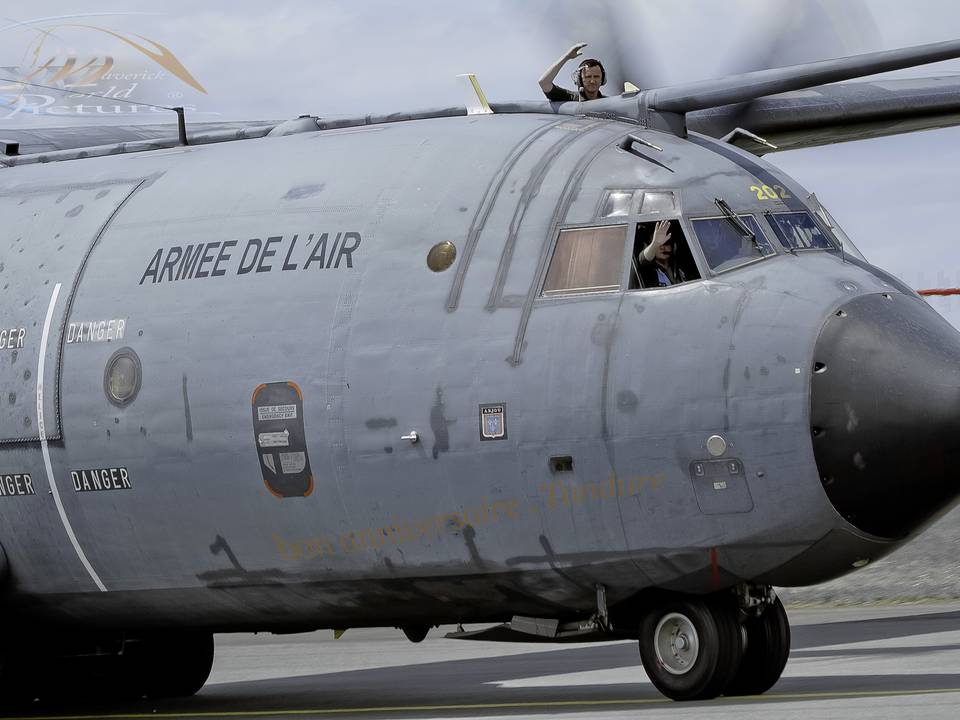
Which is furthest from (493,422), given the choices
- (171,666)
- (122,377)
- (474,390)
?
(171,666)

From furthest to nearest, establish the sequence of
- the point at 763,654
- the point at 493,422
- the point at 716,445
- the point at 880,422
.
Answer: the point at 763,654 < the point at 493,422 < the point at 716,445 < the point at 880,422

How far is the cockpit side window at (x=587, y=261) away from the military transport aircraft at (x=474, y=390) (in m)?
0.02

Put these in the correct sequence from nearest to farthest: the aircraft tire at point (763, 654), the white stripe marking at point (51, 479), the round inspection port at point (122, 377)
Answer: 1. the aircraft tire at point (763, 654)
2. the round inspection port at point (122, 377)
3. the white stripe marking at point (51, 479)

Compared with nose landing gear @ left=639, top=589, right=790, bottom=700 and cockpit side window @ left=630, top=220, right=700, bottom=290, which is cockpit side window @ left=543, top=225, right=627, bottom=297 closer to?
cockpit side window @ left=630, top=220, right=700, bottom=290

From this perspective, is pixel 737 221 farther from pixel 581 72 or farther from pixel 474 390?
pixel 581 72

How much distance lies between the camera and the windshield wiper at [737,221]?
1284 cm

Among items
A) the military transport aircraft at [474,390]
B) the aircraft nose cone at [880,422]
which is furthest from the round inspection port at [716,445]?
the aircraft nose cone at [880,422]

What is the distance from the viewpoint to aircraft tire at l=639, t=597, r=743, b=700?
12.5m

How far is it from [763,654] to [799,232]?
3.51 m

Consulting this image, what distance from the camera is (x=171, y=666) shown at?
17266mm


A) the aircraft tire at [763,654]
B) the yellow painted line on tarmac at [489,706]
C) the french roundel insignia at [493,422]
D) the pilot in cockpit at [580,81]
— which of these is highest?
the pilot in cockpit at [580,81]

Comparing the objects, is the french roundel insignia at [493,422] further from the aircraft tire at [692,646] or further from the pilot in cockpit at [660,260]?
the aircraft tire at [692,646]

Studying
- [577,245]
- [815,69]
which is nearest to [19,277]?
[577,245]

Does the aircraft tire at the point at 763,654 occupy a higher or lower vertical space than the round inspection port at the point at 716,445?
lower
